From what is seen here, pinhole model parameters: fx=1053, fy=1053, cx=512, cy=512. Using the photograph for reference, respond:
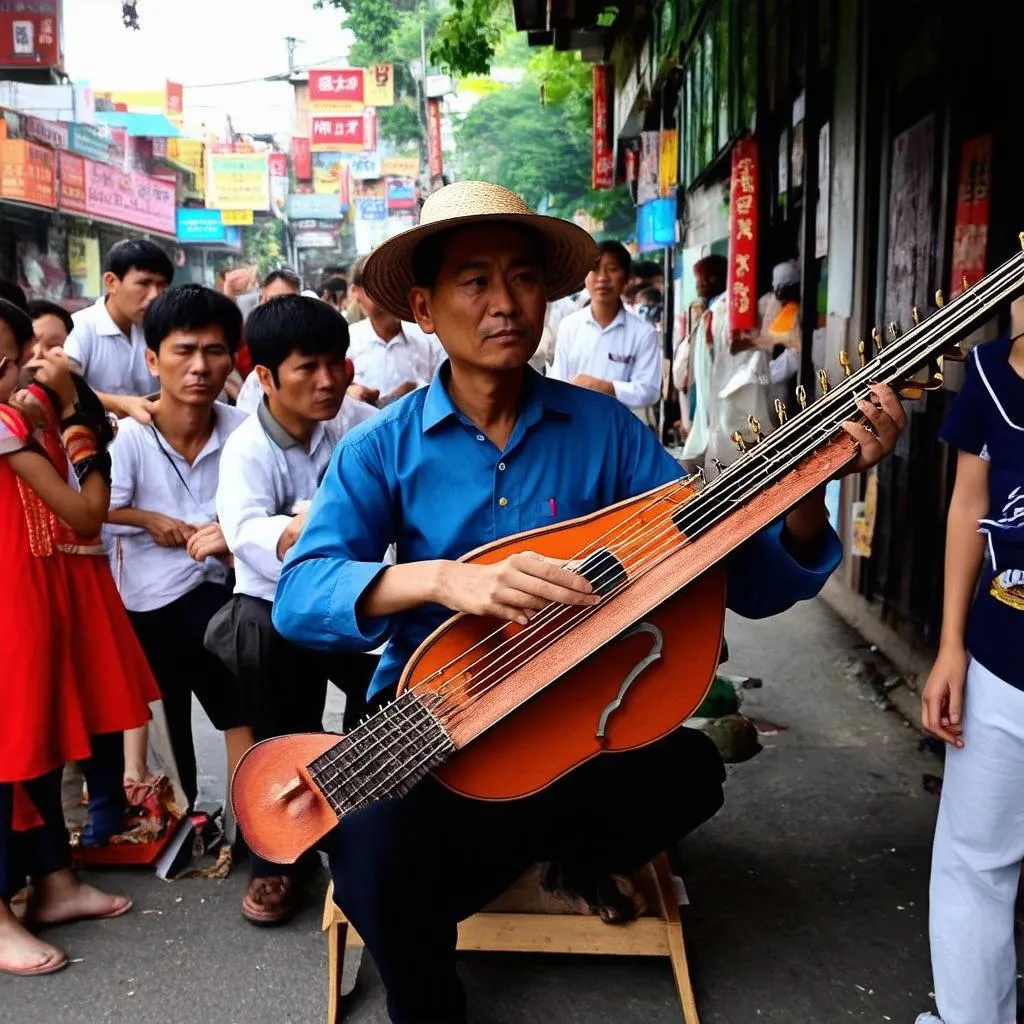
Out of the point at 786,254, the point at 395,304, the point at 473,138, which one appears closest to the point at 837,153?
the point at 786,254

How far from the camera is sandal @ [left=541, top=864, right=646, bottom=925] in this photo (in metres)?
2.45

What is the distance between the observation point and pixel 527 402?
7.69 feet

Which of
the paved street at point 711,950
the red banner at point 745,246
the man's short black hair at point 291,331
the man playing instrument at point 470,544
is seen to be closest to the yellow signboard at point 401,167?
the red banner at point 745,246

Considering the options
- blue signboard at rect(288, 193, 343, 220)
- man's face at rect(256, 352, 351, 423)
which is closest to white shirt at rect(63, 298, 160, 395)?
man's face at rect(256, 352, 351, 423)

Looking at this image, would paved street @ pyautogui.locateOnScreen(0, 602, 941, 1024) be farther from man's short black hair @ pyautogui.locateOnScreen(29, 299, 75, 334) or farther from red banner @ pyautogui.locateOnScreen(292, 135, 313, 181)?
red banner @ pyautogui.locateOnScreen(292, 135, 313, 181)

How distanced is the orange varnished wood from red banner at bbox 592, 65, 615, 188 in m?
13.1

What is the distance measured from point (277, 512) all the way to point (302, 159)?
164 ft

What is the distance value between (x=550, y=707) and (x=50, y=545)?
5.25ft

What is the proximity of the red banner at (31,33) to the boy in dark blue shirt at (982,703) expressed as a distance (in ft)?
59.2

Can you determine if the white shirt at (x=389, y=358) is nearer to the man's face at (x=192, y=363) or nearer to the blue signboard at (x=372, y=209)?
the man's face at (x=192, y=363)

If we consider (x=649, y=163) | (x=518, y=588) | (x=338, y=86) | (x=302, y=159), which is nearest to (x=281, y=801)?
(x=518, y=588)

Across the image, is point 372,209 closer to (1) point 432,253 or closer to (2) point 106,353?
(2) point 106,353

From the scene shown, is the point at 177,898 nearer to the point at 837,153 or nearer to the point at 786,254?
the point at 837,153

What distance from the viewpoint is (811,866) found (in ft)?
10.3
